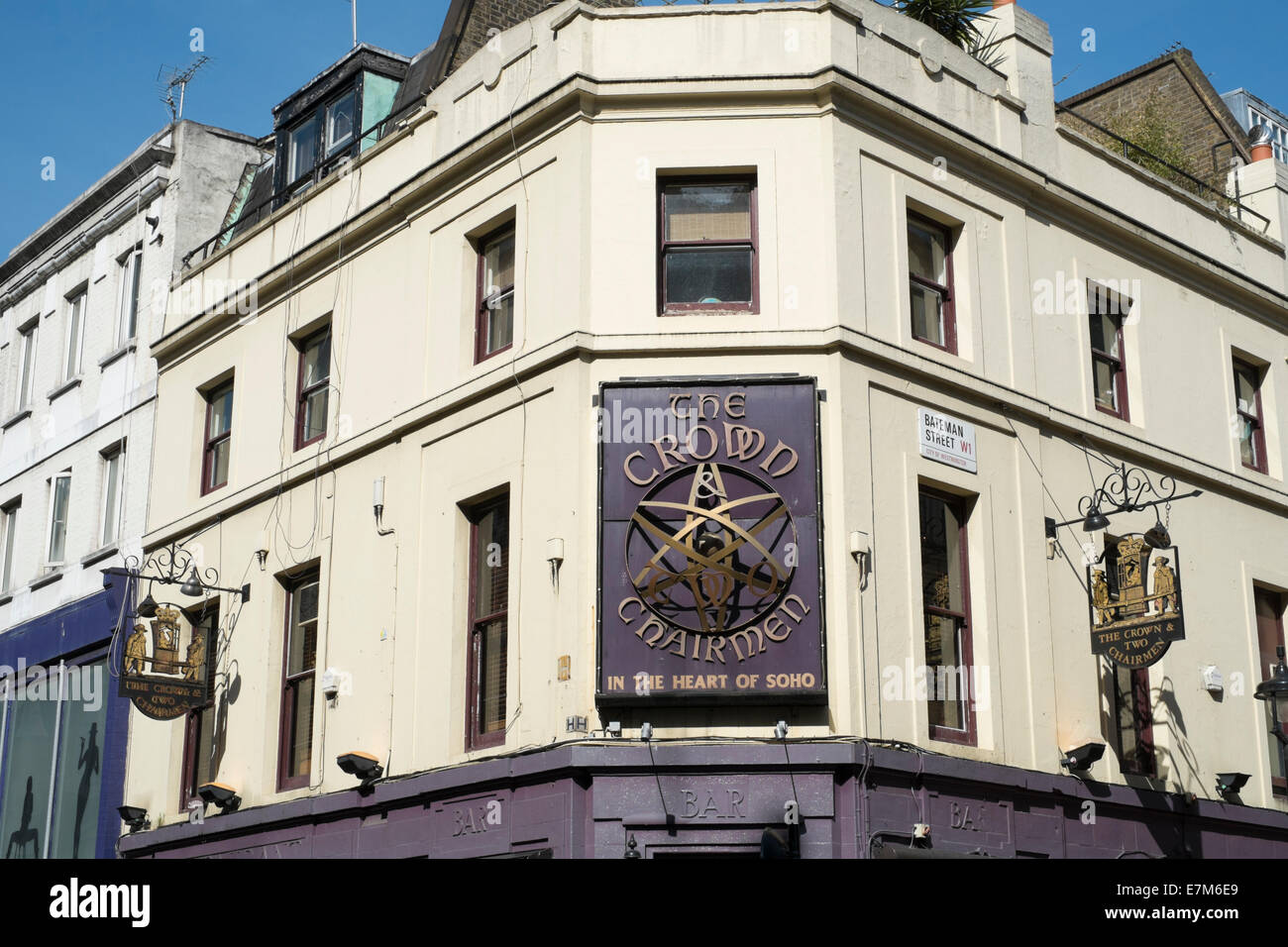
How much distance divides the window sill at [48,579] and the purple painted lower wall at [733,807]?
9491 mm

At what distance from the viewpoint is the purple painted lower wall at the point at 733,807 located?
1462 cm

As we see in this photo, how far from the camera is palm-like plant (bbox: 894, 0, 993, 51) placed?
19438mm

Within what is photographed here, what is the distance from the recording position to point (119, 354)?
24656 millimetres

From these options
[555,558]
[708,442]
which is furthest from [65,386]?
[708,442]

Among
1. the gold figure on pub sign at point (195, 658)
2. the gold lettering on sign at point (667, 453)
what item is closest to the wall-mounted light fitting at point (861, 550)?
the gold lettering on sign at point (667, 453)

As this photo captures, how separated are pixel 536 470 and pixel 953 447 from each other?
14.5 feet

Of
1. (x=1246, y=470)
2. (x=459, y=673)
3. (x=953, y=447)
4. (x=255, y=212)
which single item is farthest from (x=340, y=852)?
(x=1246, y=470)

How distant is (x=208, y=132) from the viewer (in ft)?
82.4

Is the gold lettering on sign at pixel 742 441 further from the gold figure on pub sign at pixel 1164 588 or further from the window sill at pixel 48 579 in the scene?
the window sill at pixel 48 579

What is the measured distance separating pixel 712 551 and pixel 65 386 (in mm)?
14896

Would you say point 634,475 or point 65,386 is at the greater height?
point 65,386

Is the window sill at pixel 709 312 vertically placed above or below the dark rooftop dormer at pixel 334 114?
below

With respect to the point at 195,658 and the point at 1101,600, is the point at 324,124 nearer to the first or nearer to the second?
the point at 195,658

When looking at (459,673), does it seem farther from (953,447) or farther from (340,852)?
(953,447)
